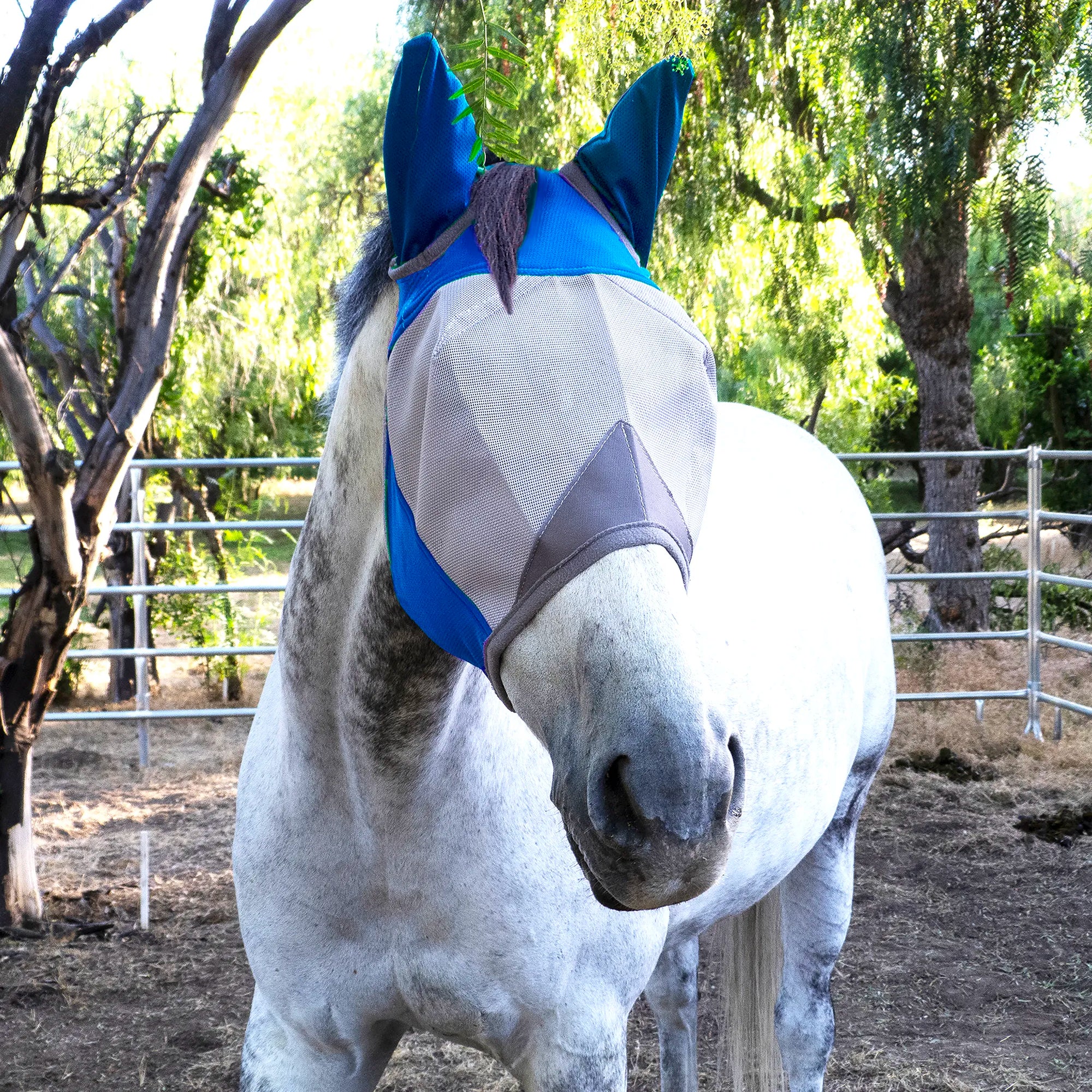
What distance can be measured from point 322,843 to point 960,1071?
2326 mm

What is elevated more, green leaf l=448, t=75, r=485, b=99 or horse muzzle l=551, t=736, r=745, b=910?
green leaf l=448, t=75, r=485, b=99

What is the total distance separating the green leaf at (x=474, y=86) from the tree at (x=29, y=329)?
246 cm

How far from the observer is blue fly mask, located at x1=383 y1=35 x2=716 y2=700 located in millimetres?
951

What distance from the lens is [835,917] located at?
8.50 feet

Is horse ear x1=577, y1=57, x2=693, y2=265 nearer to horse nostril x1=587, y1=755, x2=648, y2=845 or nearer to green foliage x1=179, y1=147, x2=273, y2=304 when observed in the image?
horse nostril x1=587, y1=755, x2=648, y2=845

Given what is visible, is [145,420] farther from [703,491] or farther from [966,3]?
[966,3]

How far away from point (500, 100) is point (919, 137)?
133 inches

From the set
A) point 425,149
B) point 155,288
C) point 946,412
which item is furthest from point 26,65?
point 946,412

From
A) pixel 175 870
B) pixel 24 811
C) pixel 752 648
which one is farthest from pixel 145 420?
pixel 752 648

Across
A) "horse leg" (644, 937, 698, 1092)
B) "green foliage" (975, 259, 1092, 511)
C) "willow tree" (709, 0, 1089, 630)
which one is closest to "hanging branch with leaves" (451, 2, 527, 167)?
"horse leg" (644, 937, 698, 1092)

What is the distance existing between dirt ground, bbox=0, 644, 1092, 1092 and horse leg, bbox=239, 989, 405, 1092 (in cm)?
153

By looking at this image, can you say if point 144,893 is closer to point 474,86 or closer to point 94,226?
point 94,226

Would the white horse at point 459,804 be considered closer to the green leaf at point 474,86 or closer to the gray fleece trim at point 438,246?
the gray fleece trim at point 438,246

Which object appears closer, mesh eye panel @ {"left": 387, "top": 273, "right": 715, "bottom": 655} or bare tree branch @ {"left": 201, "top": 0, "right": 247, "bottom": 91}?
mesh eye panel @ {"left": 387, "top": 273, "right": 715, "bottom": 655}
